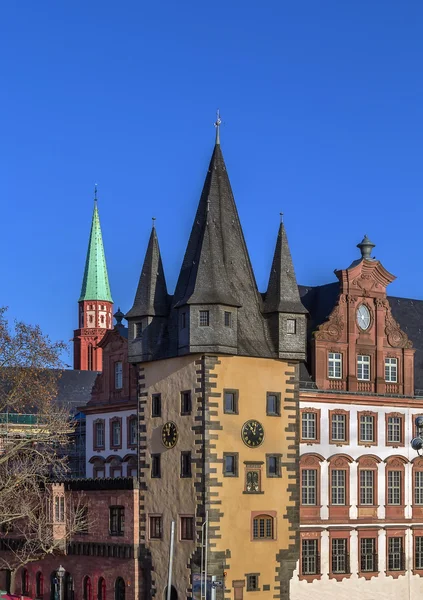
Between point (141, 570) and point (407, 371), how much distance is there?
19525 millimetres

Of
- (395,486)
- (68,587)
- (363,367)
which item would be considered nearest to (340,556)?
(395,486)

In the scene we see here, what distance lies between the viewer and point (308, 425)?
7244 centimetres

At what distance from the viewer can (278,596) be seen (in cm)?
6850

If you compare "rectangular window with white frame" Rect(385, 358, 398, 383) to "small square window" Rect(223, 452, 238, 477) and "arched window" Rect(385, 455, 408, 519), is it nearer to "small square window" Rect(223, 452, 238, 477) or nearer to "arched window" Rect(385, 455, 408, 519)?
"arched window" Rect(385, 455, 408, 519)

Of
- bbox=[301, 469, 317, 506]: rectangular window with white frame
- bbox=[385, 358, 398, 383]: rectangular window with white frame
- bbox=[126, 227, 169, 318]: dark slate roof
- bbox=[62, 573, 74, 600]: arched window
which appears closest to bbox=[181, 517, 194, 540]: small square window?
bbox=[301, 469, 317, 506]: rectangular window with white frame

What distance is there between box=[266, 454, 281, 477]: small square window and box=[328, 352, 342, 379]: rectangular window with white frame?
6.85 meters

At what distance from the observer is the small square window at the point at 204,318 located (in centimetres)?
6806

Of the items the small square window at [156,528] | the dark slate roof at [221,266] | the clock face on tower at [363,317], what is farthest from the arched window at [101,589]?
the clock face on tower at [363,317]

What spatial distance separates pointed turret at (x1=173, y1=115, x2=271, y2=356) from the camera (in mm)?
68000

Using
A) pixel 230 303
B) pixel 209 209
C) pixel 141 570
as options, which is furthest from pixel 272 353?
pixel 141 570

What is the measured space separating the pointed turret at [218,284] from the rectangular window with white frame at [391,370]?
9150 millimetres

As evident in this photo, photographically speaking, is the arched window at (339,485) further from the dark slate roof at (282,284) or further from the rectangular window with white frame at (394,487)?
the dark slate roof at (282,284)

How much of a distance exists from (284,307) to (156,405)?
8.82 meters

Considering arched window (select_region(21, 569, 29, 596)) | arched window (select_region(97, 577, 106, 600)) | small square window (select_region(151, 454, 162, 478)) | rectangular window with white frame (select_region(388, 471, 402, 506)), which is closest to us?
small square window (select_region(151, 454, 162, 478))
